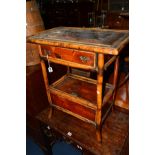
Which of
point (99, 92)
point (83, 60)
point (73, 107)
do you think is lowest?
point (73, 107)

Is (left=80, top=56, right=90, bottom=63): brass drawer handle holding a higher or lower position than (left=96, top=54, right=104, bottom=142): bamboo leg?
higher

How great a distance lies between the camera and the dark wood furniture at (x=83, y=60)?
0.91 m

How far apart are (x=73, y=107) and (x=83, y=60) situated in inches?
16.6

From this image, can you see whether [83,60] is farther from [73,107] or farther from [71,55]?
[73,107]

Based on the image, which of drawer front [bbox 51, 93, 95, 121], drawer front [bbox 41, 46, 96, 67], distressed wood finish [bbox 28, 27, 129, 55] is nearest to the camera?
distressed wood finish [bbox 28, 27, 129, 55]

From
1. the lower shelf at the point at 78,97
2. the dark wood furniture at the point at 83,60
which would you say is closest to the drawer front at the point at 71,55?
the dark wood furniture at the point at 83,60

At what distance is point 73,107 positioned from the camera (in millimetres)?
1245

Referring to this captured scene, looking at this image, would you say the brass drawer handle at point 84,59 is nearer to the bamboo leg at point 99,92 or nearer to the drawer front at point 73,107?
the bamboo leg at point 99,92

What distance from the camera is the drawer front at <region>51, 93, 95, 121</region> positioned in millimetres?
1164

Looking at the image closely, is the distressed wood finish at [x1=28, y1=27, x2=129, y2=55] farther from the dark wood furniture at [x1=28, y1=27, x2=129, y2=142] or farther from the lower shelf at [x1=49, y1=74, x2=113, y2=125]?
the lower shelf at [x1=49, y1=74, x2=113, y2=125]

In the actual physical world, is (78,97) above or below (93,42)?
below

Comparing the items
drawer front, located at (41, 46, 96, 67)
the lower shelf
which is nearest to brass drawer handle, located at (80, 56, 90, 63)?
drawer front, located at (41, 46, 96, 67)

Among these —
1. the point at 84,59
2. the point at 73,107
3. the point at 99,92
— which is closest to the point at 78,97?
the point at 73,107
